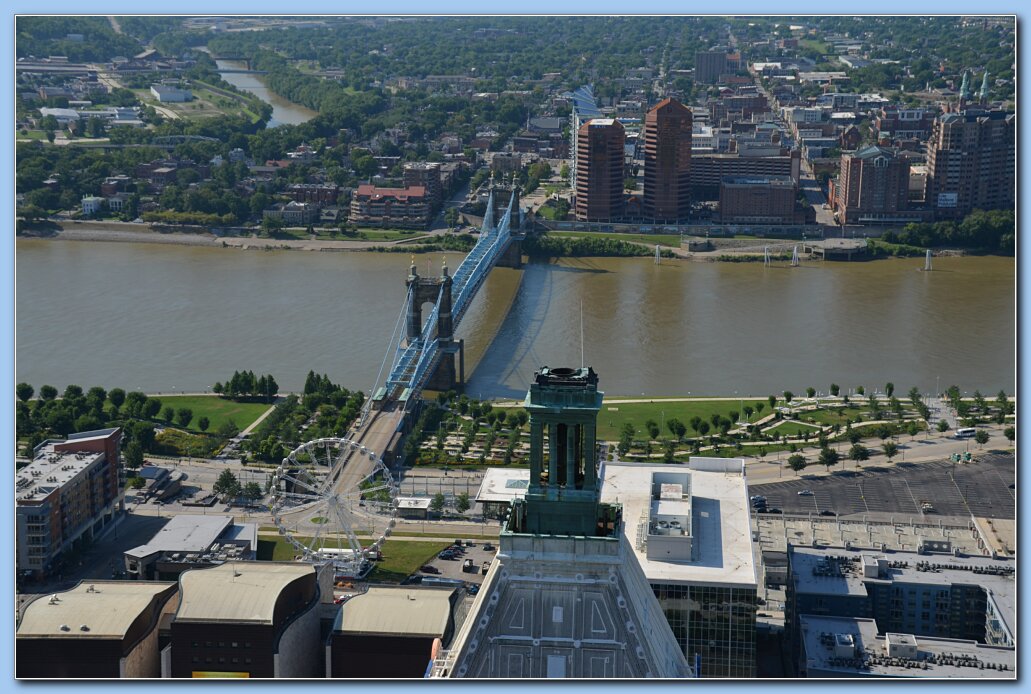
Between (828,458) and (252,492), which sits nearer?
(252,492)

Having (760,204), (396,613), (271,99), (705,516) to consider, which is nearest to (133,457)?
(396,613)

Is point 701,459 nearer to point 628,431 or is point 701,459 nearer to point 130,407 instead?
point 628,431

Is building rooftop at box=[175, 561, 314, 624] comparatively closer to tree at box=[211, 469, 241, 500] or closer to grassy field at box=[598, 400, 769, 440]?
tree at box=[211, 469, 241, 500]

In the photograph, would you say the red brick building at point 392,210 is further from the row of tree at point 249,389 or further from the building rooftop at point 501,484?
the building rooftop at point 501,484

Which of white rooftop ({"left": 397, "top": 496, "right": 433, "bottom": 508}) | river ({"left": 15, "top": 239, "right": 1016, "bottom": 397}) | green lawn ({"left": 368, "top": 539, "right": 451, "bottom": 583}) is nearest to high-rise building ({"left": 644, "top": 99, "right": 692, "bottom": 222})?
river ({"left": 15, "top": 239, "right": 1016, "bottom": 397})

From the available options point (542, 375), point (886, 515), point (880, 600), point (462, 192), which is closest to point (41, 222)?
point (462, 192)

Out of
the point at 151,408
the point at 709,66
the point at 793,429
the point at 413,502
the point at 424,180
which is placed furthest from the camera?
the point at 709,66

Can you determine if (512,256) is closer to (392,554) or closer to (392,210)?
(392,210)
